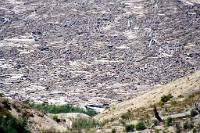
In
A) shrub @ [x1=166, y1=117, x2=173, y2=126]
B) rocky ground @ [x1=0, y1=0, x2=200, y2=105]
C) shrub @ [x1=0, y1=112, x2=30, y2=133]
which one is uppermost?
shrub @ [x1=166, y1=117, x2=173, y2=126]

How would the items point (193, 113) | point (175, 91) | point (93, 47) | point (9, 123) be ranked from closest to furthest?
1. point (193, 113)
2. point (9, 123)
3. point (175, 91)
4. point (93, 47)

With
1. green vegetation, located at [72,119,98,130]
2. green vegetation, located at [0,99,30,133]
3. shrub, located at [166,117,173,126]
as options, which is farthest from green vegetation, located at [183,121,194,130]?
green vegetation, located at [0,99,30,133]

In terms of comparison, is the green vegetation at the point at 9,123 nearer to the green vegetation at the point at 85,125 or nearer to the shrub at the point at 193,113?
the green vegetation at the point at 85,125

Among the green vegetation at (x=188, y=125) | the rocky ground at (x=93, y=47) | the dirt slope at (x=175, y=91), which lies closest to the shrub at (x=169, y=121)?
the green vegetation at (x=188, y=125)

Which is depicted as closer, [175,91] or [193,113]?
[193,113]

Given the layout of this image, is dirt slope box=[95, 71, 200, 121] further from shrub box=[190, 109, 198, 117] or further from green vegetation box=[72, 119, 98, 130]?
shrub box=[190, 109, 198, 117]

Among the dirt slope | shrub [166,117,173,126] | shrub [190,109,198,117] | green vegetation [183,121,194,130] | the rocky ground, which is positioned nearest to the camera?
green vegetation [183,121,194,130]

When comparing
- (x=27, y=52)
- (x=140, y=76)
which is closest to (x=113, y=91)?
(x=140, y=76)

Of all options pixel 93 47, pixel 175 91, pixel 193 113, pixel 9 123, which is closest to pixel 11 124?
pixel 9 123

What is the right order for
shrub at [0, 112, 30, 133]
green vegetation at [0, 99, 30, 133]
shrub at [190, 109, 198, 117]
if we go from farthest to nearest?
green vegetation at [0, 99, 30, 133] → shrub at [0, 112, 30, 133] → shrub at [190, 109, 198, 117]

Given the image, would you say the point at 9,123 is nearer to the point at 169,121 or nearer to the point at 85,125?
the point at 169,121
